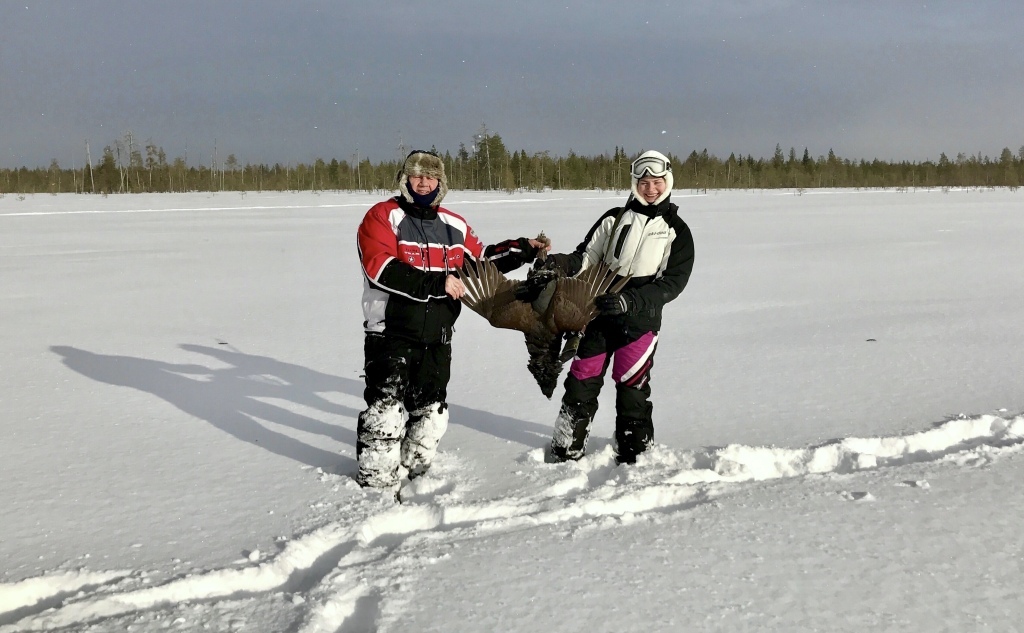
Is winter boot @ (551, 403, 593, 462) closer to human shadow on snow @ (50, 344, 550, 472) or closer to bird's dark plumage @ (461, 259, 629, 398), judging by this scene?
bird's dark plumage @ (461, 259, 629, 398)

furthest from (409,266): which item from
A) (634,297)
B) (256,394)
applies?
(256,394)

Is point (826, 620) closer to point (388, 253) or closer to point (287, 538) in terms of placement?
point (287, 538)

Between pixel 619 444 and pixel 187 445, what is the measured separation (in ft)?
8.53

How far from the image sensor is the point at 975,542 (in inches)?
111

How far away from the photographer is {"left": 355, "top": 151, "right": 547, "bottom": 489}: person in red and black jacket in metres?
3.67

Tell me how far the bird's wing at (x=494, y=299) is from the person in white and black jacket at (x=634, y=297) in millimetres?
267

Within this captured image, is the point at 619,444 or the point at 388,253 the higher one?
the point at 388,253

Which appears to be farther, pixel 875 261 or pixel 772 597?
pixel 875 261

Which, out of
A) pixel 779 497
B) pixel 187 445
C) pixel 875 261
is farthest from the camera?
pixel 875 261

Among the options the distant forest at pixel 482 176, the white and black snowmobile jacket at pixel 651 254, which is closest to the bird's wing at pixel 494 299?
the white and black snowmobile jacket at pixel 651 254

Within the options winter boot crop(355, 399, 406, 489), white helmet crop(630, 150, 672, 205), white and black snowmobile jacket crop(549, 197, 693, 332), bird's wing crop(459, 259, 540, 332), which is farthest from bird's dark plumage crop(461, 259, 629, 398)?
winter boot crop(355, 399, 406, 489)

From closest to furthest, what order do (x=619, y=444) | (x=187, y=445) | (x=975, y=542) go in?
1. (x=975, y=542)
2. (x=619, y=444)
3. (x=187, y=445)

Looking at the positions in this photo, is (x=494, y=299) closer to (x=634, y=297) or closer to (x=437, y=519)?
(x=634, y=297)

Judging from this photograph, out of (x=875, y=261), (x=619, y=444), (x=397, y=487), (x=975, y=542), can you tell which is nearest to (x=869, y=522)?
(x=975, y=542)
